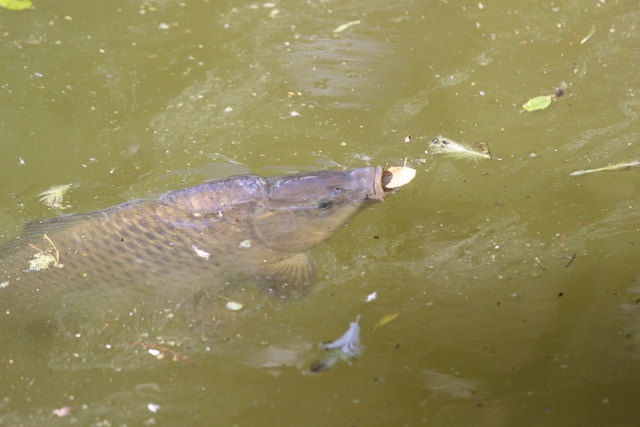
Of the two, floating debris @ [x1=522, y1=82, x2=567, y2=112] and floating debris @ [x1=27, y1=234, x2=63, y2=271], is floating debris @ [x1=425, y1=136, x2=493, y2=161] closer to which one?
floating debris @ [x1=522, y1=82, x2=567, y2=112]

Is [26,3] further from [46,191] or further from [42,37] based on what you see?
[46,191]

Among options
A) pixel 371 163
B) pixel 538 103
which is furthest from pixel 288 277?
pixel 538 103

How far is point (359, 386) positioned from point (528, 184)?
6.58 feet

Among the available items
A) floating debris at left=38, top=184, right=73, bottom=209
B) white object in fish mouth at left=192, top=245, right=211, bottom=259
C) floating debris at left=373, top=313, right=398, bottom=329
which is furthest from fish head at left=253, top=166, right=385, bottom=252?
floating debris at left=38, top=184, right=73, bottom=209

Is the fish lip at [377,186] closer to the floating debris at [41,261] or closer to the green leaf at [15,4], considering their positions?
the floating debris at [41,261]

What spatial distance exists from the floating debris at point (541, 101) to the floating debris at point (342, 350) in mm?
2584

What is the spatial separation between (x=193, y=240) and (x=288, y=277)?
0.64 metres

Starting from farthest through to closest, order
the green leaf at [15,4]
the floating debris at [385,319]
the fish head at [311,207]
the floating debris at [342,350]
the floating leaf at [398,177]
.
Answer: the green leaf at [15,4], the floating leaf at [398,177], the fish head at [311,207], the floating debris at [385,319], the floating debris at [342,350]

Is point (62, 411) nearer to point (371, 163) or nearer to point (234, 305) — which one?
point (234, 305)

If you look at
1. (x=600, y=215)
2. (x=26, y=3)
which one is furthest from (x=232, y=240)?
(x=26, y=3)

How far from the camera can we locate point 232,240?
395 cm

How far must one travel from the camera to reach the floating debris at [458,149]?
4.62 metres

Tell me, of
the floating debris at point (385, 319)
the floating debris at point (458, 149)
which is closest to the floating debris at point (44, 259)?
the floating debris at point (385, 319)

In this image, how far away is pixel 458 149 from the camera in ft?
15.3
